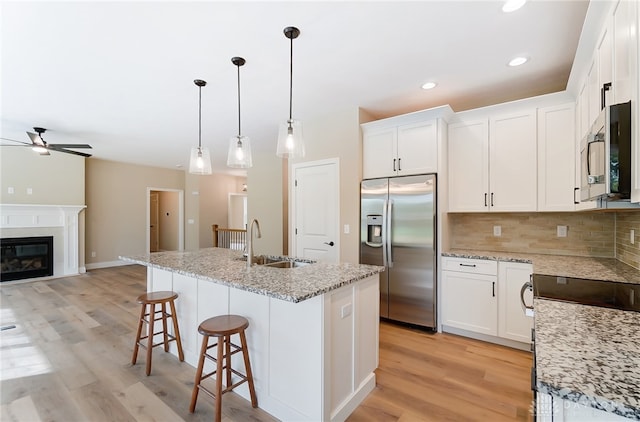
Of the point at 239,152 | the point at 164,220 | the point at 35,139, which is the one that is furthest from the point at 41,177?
the point at 239,152

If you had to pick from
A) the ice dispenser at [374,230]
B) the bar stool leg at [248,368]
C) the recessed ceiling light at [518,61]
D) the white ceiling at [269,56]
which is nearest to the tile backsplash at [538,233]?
the ice dispenser at [374,230]

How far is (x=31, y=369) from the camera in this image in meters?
2.46

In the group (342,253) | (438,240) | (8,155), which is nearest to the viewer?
(438,240)

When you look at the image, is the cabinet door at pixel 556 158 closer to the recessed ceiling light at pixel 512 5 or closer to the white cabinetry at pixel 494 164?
the white cabinetry at pixel 494 164

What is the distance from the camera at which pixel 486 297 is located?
2.93 metres

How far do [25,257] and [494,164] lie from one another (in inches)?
322

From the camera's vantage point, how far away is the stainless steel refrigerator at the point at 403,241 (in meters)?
3.16

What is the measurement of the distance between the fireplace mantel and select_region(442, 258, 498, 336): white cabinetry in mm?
7258

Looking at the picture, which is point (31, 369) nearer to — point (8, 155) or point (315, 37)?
point (315, 37)

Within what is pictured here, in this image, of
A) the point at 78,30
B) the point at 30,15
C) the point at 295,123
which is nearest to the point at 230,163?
the point at 295,123

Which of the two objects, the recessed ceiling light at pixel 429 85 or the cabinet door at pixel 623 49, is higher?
the recessed ceiling light at pixel 429 85

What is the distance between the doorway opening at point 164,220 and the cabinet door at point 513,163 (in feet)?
26.3

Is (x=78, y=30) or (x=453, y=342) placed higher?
(x=78, y=30)

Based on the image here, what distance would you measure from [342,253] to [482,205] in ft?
5.64
